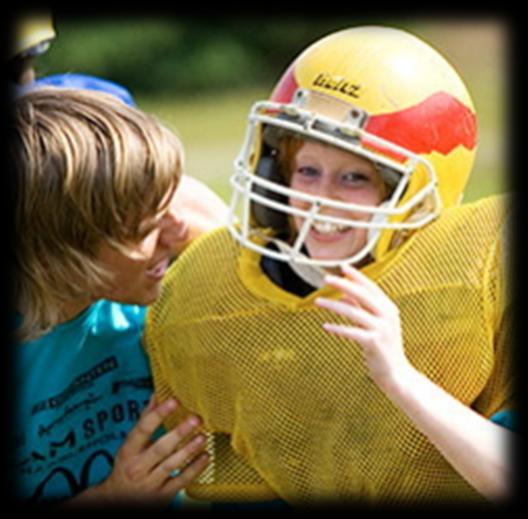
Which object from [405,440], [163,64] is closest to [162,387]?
[405,440]

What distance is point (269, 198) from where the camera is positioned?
9.45 feet

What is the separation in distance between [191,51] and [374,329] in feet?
38.7

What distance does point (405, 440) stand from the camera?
258 cm

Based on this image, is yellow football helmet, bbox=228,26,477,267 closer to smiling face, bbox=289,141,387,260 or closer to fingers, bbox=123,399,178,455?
smiling face, bbox=289,141,387,260

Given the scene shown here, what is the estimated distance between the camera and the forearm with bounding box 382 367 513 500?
94.3 inches

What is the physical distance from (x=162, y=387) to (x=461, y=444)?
0.87 m

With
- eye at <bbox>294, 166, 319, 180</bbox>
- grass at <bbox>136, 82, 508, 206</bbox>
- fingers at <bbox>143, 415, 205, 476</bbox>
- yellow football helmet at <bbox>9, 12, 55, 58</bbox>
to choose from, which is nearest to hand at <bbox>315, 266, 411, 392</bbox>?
eye at <bbox>294, 166, 319, 180</bbox>

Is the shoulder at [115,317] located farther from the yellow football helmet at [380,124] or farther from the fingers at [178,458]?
the yellow football helmet at [380,124]

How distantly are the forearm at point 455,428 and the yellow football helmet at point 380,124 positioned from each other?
32 cm

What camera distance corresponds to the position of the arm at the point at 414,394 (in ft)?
7.79

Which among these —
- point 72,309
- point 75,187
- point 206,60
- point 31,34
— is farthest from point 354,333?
point 206,60

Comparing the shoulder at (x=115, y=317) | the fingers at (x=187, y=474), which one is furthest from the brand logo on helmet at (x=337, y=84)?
the fingers at (x=187, y=474)

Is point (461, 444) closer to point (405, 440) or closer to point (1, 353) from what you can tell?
point (405, 440)

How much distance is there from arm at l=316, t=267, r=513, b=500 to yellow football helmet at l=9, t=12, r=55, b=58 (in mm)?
1741
